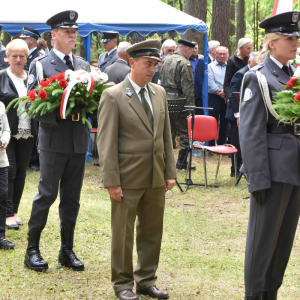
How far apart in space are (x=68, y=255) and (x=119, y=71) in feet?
14.3

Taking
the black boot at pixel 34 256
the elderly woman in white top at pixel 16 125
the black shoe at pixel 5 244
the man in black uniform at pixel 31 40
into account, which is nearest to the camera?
the black boot at pixel 34 256

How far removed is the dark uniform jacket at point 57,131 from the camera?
4.38m

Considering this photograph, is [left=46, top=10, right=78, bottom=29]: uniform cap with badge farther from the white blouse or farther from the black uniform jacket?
the black uniform jacket

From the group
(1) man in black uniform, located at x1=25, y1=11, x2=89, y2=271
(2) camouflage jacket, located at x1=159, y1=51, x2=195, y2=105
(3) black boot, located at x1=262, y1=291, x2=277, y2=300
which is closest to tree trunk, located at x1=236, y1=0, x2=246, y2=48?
(2) camouflage jacket, located at x1=159, y1=51, x2=195, y2=105

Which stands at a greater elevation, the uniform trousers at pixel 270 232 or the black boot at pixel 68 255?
the uniform trousers at pixel 270 232

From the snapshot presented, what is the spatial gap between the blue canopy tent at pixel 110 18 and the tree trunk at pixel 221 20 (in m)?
4.62

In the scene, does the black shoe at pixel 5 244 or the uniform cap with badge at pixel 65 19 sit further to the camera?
the black shoe at pixel 5 244

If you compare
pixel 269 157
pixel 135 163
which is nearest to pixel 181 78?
pixel 135 163

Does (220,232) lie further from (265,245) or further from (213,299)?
(265,245)

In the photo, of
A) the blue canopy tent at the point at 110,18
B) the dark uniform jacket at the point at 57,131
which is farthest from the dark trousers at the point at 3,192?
the blue canopy tent at the point at 110,18

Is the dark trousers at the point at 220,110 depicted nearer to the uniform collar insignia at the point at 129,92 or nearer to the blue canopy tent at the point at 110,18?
the blue canopy tent at the point at 110,18

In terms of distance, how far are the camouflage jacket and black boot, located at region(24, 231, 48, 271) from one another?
585 centimetres

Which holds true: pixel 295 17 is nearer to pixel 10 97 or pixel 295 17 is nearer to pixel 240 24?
pixel 10 97

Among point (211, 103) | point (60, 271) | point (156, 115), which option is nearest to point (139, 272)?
point (60, 271)
